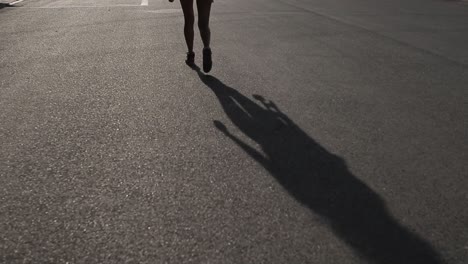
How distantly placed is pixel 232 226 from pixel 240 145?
1145 millimetres

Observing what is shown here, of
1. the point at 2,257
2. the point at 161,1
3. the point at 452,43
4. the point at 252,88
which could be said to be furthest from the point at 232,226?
the point at 161,1

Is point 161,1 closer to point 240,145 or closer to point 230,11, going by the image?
point 230,11

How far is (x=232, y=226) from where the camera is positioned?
243 centimetres

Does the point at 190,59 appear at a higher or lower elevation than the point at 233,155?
lower

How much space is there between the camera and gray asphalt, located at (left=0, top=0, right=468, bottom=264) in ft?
7.60

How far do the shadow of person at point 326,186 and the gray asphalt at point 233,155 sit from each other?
0.01m

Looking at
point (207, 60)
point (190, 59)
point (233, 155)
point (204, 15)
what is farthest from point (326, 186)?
point (190, 59)

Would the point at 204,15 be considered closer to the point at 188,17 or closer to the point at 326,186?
the point at 188,17

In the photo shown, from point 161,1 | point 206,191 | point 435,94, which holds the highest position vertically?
point 206,191

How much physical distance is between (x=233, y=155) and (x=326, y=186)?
0.71 metres

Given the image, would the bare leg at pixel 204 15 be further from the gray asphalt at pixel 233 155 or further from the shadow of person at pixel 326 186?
the shadow of person at pixel 326 186

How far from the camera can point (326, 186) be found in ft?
9.53

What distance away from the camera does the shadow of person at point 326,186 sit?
231 centimetres

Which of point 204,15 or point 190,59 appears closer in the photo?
point 204,15
